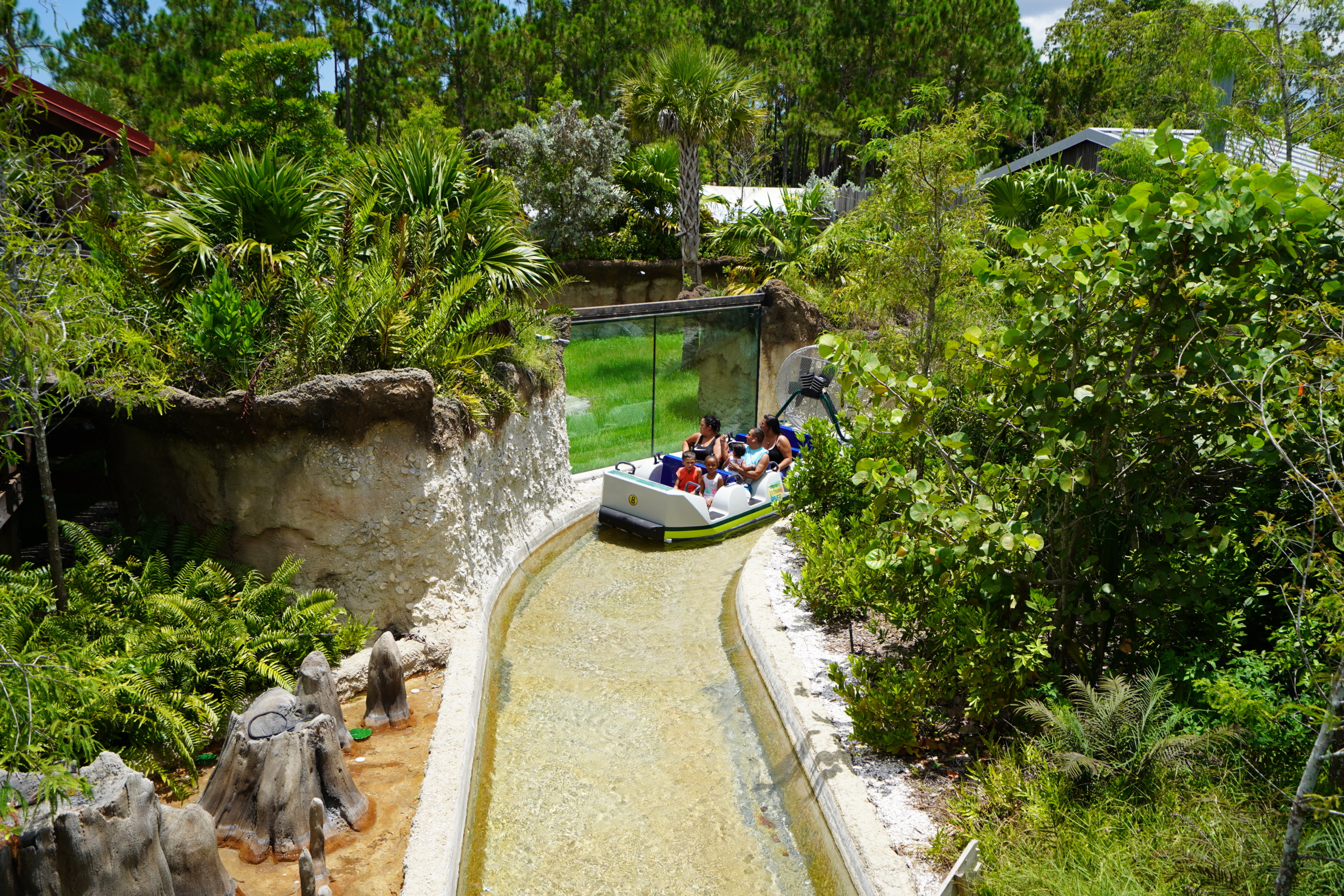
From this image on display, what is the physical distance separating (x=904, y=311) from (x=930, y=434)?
8244 millimetres

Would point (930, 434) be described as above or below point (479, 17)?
below

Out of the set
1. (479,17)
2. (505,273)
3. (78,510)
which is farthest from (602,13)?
(78,510)

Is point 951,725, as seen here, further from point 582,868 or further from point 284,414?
point 284,414

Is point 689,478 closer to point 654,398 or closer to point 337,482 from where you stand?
point 654,398

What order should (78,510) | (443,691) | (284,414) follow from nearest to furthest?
(443,691), (284,414), (78,510)

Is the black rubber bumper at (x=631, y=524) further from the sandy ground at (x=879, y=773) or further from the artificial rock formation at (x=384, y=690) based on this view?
the artificial rock formation at (x=384, y=690)

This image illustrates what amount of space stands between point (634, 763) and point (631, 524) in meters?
3.93

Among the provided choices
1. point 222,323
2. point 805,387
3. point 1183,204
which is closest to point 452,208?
point 222,323

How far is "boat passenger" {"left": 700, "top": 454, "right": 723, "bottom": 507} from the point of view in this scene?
9.70 meters

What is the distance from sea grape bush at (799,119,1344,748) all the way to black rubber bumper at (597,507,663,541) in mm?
3658

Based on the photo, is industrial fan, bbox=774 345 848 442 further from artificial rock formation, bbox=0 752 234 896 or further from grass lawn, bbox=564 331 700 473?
artificial rock formation, bbox=0 752 234 896

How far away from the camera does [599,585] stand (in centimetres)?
830

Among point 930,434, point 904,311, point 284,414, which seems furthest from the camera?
point 904,311

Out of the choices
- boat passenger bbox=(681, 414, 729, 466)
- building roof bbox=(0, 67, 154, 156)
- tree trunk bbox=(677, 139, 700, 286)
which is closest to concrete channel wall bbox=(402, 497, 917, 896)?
boat passenger bbox=(681, 414, 729, 466)
